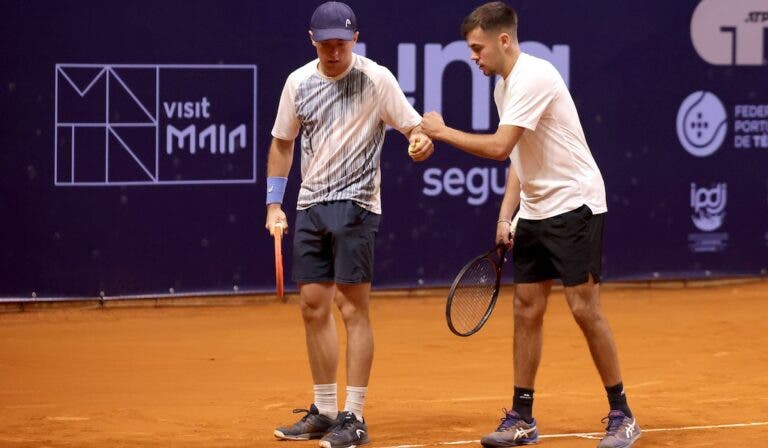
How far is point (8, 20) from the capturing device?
9469mm

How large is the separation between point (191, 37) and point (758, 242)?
4717 mm

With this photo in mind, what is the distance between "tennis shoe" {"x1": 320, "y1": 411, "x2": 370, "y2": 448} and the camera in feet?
18.6

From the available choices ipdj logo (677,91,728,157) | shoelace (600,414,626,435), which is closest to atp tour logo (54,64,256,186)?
ipdj logo (677,91,728,157)

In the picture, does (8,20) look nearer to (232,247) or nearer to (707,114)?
(232,247)

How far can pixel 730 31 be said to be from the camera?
11070mm

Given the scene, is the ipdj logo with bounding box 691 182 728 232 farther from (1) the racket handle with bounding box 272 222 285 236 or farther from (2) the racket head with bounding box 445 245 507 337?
(1) the racket handle with bounding box 272 222 285 236

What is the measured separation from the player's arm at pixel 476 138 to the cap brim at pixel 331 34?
0.50 metres

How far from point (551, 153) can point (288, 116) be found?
1.09 m

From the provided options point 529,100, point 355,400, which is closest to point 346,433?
point 355,400

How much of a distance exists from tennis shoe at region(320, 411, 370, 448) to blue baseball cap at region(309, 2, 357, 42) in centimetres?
150

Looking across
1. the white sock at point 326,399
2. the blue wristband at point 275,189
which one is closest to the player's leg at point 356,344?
the white sock at point 326,399

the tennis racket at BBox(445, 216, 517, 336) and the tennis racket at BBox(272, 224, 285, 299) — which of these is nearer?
the tennis racket at BBox(272, 224, 285, 299)

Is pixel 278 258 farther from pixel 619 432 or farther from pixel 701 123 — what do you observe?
pixel 701 123

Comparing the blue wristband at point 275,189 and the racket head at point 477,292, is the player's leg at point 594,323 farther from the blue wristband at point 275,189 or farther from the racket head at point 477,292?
the blue wristband at point 275,189
